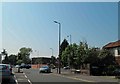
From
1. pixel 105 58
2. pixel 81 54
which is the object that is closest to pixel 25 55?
pixel 81 54

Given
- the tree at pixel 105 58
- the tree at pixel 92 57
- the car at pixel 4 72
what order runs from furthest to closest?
the tree at pixel 105 58 < the tree at pixel 92 57 < the car at pixel 4 72

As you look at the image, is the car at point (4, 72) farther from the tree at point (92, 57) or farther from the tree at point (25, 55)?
the tree at point (25, 55)

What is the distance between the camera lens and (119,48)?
69.5 m

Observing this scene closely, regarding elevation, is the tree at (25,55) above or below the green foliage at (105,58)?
above

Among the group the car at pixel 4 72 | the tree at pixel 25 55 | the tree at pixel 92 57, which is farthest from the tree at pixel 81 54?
the tree at pixel 25 55

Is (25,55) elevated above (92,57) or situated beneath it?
elevated above

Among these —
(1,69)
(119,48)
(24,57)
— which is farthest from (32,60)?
(1,69)

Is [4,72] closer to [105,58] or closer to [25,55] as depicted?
[105,58]

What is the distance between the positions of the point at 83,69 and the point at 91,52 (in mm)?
3205

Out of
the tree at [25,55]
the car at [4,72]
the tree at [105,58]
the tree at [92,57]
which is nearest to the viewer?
the car at [4,72]

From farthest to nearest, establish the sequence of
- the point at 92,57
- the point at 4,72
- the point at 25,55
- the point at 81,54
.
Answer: the point at 25,55
the point at 81,54
the point at 92,57
the point at 4,72

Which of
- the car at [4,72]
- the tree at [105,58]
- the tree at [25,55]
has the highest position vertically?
the tree at [25,55]

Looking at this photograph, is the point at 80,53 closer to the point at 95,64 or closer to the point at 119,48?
the point at 95,64

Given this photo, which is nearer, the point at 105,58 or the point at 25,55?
the point at 105,58
